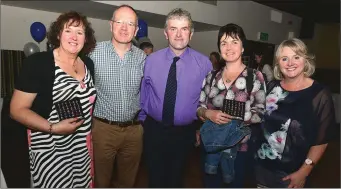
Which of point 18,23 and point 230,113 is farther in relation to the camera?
point 18,23

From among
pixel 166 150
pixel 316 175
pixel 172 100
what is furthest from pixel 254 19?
pixel 166 150

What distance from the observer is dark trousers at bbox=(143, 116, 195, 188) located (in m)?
2.02

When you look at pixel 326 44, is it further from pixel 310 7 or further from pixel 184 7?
pixel 184 7

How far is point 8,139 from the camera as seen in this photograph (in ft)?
8.11

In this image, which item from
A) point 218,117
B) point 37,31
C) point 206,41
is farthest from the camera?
point 206,41

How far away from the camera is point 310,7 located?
800 cm

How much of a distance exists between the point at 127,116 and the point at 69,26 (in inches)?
29.5

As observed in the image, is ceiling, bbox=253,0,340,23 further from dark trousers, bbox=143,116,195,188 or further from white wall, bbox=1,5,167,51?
dark trousers, bbox=143,116,195,188

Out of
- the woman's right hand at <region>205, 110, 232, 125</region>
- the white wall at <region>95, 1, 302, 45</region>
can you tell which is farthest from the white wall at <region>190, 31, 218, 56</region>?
the woman's right hand at <region>205, 110, 232, 125</region>

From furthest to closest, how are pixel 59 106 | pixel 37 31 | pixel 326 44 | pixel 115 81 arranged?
pixel 326 44
pixel 37 31
pixel 115 81
pixel 59 106

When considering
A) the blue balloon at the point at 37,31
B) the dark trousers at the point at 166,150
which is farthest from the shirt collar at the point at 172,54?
the blue balloon at the point at 37,31

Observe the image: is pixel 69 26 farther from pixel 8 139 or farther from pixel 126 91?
pixel 8 139

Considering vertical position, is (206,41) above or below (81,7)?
below

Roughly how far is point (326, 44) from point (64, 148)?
11886mm
